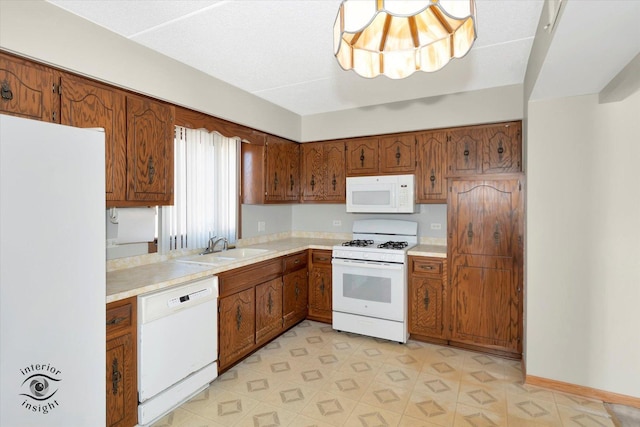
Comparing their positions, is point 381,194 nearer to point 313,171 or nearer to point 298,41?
point 313,171

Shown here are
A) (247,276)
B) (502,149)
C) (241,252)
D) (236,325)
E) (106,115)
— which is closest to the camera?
(106,115)

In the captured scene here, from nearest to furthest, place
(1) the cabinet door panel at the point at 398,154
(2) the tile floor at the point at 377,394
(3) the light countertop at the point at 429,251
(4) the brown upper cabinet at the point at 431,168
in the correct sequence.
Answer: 1. (2) the tile floor at the point at 377,394
2. (3) the light countertop at the point at 429,251
3. (4) the brown upper cabinet at the point at 431,168
4. (1) the cabinet door panel at the point at 398,154

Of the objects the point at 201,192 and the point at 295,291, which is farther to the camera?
the point at 295,291

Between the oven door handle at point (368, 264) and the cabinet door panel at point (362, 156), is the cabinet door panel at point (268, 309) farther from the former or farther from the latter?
the cabinet door panel at point (362, 156)

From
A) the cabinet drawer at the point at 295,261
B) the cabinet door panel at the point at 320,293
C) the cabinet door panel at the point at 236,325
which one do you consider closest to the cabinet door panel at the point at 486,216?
the cabinet door panel at the point at 320,293

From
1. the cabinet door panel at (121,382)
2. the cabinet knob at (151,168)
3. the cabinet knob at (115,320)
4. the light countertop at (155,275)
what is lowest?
the cabinet door panel at (121,382)

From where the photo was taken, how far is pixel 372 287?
11.2 feet

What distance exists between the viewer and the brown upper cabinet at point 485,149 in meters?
3.18

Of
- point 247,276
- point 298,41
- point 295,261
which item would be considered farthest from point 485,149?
point 247,276

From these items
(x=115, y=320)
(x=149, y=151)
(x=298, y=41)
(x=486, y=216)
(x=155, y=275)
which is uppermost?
(x=298, y=41)

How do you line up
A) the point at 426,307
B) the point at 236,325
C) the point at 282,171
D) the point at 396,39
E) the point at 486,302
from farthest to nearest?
the point at 282,171, the point at 426,307, the point at 486,302, the point at 236,325, the point at 396,39

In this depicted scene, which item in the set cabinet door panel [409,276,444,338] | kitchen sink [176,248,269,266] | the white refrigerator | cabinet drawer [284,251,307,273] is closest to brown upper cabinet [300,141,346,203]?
cabinet drawer [284,251,307,273]

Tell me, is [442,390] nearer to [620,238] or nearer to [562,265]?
[562,265]

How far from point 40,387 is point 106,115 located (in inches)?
63.6
